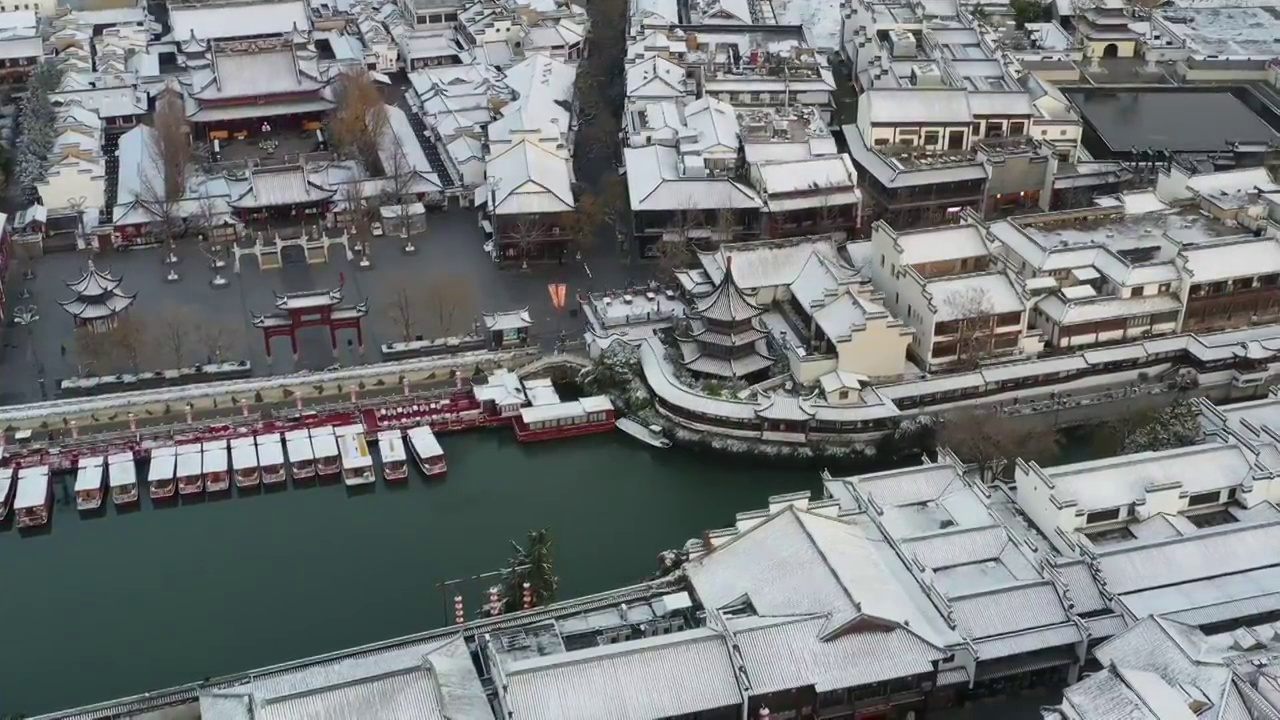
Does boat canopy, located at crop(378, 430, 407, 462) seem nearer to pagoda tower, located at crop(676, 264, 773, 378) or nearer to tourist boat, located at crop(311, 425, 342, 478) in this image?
tourist boat, located at crop(311, 425, 342, 478)

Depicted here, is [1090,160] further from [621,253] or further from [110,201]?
[110,201]

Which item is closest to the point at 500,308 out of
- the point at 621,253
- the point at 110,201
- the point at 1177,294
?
the point at 621,253

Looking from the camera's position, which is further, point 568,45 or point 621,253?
point 568,45

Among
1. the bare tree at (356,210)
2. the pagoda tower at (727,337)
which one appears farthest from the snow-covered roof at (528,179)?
the pagoda tower at (727,337)

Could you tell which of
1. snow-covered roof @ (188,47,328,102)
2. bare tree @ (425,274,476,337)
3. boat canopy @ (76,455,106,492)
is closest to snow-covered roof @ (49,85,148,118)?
snow-covered roof @ (188,47,328,102)

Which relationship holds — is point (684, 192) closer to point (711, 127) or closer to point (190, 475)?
point (711, 127)

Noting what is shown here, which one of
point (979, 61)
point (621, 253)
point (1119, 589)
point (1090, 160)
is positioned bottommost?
point (1119, 589)

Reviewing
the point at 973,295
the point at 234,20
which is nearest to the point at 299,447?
the point at 973,295
